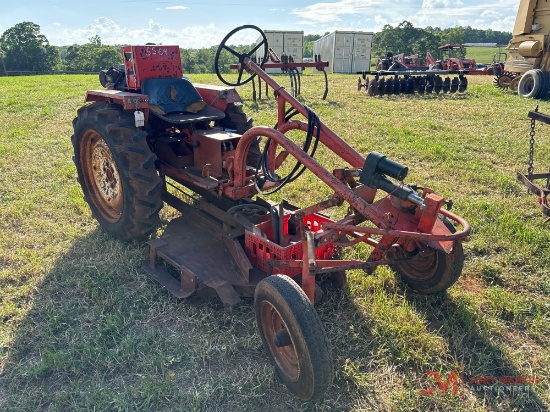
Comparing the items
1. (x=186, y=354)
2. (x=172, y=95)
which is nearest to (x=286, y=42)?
(x=172, y=95)

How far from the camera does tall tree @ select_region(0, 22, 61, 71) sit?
4721 cm

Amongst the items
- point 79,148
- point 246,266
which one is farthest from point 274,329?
point 79,148

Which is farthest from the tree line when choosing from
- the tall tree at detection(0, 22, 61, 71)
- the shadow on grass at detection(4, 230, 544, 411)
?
the shadow on grass at detection(4, 230, 544, 411)

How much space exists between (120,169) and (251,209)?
113 cm

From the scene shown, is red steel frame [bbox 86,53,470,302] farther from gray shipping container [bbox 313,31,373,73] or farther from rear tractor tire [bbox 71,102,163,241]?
gray shipping container [bbox 313,31,373,73]

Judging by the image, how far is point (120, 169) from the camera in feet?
11.4

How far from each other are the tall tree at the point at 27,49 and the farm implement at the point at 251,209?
5196 centimetres

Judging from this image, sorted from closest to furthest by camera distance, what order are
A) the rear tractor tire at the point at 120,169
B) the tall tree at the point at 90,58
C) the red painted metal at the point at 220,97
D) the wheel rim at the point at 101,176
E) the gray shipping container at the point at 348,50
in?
the rear tractor tire at the point at 120,169 < the wheel rim at the point at 101,176 < the red painted metal at the point at 220,97 < the gray shipping container at the point at 348,50 < the tall tree at the point at 90,58

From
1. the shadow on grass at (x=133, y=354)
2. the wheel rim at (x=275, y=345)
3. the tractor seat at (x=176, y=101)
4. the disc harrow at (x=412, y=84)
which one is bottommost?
the shadow on grass at (x=133, y=354)

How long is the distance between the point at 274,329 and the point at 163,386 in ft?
2.28

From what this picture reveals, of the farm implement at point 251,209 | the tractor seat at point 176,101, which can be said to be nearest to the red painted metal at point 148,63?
the farm implement at point 251,209

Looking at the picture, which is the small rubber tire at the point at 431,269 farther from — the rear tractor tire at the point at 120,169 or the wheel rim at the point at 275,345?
the rear tractor tire at the point at 120,169

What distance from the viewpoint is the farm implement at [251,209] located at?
7.95 feet

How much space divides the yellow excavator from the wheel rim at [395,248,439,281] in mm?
11101
